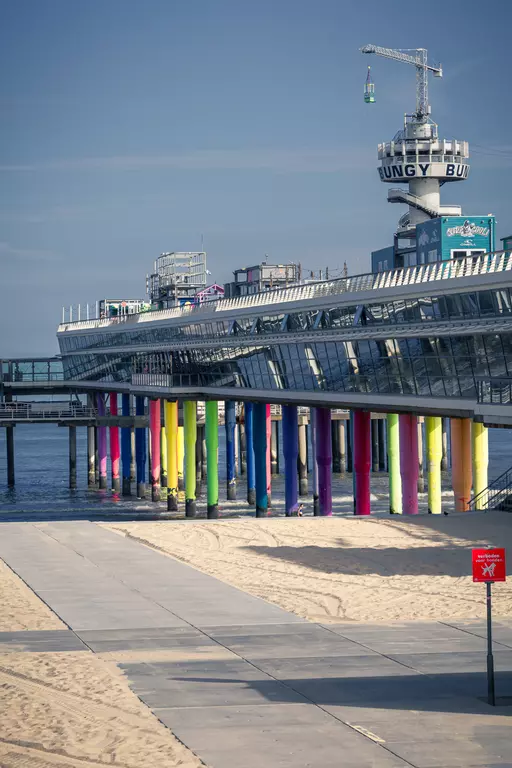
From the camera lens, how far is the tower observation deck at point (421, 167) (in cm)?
7838

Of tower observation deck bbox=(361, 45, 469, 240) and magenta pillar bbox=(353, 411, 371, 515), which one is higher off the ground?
tower observation deck bbox=(361, 45, 469, 240)

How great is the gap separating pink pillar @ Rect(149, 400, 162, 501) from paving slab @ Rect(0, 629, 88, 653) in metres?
44.7

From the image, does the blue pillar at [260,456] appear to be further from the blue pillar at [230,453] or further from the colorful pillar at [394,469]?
the blue pillar at [230,453]

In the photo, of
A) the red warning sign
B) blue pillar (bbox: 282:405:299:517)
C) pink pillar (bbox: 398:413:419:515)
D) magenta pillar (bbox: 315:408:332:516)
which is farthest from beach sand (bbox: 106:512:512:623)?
blue pillar (bbox: 282:405:299:517)

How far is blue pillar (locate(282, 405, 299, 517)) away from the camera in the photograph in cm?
5219

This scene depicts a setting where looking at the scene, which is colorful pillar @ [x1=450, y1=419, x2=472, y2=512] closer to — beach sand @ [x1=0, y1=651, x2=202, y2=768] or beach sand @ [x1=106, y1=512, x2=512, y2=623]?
beach sand @ [x1=106, y1=512, x2=512, y2=623]

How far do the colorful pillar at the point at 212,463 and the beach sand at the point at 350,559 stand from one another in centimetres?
1771

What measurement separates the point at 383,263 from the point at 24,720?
54912mm

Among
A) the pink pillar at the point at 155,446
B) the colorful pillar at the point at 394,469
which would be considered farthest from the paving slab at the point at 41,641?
the pink pillar at the point at 155,446

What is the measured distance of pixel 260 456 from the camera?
2160 inches

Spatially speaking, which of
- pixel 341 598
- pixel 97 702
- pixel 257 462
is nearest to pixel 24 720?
pixel 97 702

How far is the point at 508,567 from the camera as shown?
28797mm

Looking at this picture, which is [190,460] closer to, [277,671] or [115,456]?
[115,456]

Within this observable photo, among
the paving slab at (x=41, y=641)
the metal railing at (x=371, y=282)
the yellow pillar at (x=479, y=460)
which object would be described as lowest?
the paving slab at (x=41, y=641)
